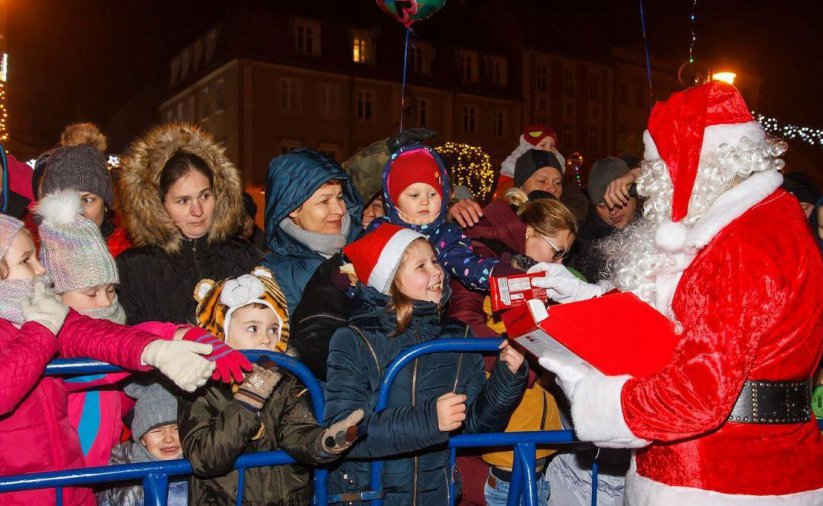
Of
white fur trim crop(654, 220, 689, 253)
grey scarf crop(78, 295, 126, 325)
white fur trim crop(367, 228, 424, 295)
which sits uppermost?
white fur trim crop(654, 220, 689, 253)

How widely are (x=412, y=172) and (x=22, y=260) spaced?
210 centimetres

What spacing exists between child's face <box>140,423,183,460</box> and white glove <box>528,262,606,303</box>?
1885mm

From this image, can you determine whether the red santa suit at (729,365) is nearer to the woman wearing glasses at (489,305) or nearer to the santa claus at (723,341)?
the santa claus at (723,341)

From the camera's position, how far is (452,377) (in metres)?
3.37

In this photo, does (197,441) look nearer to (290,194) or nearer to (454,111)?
(290,194)

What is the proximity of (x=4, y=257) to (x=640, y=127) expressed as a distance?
134 ft

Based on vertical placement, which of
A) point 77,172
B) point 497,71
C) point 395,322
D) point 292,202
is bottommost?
point 395,322

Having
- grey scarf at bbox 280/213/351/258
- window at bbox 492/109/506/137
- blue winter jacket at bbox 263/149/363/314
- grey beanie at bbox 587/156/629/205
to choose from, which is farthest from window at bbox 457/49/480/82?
grey scarf at bbox 280/213/351/258

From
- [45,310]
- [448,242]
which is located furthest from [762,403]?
[45,310]

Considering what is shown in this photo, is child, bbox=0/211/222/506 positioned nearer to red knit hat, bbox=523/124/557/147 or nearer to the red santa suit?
the red santa suit

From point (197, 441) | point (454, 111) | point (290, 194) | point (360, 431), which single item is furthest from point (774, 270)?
point (454, 111)

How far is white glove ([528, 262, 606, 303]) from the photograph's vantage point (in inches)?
125

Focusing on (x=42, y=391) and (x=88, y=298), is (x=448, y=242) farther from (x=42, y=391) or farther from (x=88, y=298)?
(x=42, y=391)

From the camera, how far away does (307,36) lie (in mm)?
30875
